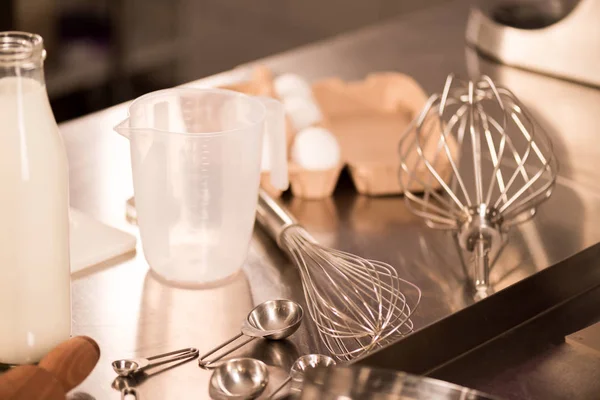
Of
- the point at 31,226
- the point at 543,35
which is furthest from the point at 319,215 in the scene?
the point at 543,35

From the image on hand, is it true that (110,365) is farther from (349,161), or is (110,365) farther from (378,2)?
(378,2)

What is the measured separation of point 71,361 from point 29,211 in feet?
0.34

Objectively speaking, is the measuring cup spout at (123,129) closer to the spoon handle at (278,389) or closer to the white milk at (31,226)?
the white milk at (31,226)

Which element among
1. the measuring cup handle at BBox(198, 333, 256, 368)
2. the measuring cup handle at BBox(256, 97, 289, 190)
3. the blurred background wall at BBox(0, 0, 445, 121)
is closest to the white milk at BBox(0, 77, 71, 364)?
the measuring cup handle at BBox(198, 333, 256, 368)

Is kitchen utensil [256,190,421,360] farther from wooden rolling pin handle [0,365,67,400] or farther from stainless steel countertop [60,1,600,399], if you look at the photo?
wooden rolling pin handle [0,365,67,400]

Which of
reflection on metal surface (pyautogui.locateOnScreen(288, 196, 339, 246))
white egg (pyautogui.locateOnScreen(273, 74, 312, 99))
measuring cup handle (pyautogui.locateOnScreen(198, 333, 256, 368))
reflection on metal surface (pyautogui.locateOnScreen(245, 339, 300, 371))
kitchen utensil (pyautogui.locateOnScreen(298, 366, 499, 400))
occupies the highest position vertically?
kitchen utensil (pyautogui.locateOnScreen(298, 366, 499, 400))

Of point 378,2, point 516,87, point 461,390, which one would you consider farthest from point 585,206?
Answer: point 378,2

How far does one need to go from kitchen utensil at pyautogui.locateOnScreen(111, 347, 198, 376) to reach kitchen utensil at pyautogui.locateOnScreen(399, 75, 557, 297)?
0.26 meters

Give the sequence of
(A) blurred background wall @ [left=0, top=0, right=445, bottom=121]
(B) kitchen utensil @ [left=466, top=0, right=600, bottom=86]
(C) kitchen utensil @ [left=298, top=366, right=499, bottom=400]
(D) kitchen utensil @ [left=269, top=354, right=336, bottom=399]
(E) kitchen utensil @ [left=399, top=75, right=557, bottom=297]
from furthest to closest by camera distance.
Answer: (A) blurred background wall @ [left=0, top=0, right=445, bottom=121] → (B) kitchen utensil @ [left=466, top=0, right=600, bottom=86] → (E) kitchen utensil @ [left=399, top=75, right=557, bottom=297] → (D) kitchen utensil @ [left=269, top=354, right=336, bottom=399] → (C) kitchen utensil @ [left=298, top=366, right=499, bottom=400]

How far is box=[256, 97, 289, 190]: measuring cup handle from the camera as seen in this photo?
82 cm

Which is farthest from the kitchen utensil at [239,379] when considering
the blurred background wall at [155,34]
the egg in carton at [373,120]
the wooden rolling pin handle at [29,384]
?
the blurred background wall at [155,34]

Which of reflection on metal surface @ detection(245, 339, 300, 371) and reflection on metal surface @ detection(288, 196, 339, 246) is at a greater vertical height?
reflection on metal surface @ detection(245, 339, 300, 371)

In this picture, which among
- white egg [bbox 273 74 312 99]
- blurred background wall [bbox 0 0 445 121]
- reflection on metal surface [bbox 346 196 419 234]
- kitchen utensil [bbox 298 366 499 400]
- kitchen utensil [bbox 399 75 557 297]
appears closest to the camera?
kitchen utensil [bbox 298 366 499 400]

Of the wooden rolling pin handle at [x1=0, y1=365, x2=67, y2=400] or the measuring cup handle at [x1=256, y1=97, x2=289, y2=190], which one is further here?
the measuring cup handle at [x1=256, y1=97, x2=289, y2=190]
